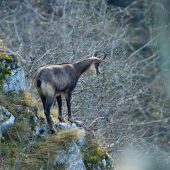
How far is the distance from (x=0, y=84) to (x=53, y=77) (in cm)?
130

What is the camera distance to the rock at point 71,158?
275 inches

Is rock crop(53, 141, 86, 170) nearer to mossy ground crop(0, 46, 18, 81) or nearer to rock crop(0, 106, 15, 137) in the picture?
rock crop(0, 106, 15, 137)

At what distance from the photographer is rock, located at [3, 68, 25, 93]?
787 cm

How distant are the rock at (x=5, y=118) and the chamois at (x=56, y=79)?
0.76 m

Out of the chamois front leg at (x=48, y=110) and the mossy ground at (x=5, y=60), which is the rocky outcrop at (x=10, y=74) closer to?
the mossy ground at (x=5, y=60)

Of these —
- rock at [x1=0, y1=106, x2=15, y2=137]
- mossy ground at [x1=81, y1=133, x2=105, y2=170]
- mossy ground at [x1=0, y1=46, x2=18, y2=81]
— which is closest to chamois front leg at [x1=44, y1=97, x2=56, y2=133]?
rock at [x1=0, y1=106, x2=15, y2=137]

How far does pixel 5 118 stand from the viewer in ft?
23.4

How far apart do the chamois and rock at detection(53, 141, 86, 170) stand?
0.61 metres

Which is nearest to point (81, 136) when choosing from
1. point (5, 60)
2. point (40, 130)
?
point (40, 130)

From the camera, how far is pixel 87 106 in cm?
1170

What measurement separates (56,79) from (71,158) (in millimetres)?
1798

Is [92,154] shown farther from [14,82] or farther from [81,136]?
[14,82]

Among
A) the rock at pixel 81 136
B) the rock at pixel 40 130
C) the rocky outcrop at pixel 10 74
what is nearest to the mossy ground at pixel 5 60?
the rocky outcrop at pixel 10 74

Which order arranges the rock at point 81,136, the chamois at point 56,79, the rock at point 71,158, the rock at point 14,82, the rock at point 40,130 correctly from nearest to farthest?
1. the rock at point 71,158
2. the chamois at point 56,79
3. the rock at point 40,130
4. the rock at point 81,136
5. the rock at point 14,82
